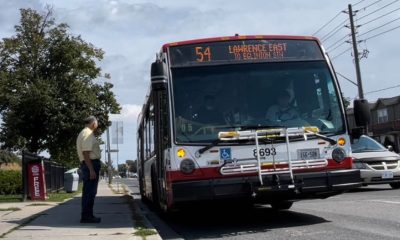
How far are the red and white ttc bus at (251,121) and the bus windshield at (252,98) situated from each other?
0.02m

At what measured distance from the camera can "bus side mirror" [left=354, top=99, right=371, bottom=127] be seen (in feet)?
30.2

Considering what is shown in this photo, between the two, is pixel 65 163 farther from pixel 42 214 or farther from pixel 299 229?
pixel 299 229

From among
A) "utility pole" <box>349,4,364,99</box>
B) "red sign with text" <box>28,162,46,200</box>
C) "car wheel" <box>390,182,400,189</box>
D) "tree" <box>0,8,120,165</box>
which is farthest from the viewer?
"utility pole" <box>349,4,364,99</box>

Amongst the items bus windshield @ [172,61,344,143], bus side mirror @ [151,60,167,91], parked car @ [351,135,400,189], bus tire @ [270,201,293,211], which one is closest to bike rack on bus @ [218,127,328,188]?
bus windshield @ [172,61,344,143]

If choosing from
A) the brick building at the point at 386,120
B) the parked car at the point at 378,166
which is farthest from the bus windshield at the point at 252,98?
the brick building at the point at 386,120

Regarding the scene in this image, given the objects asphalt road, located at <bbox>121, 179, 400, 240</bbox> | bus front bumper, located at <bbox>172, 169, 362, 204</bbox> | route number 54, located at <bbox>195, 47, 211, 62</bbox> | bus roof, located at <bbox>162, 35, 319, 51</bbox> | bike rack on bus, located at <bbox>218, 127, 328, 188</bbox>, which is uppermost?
bus roof, located at <bbox>162, 35, 319, 51</bbox>

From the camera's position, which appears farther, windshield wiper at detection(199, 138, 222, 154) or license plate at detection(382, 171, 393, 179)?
license plate at detection(382, 171, 393, 179)

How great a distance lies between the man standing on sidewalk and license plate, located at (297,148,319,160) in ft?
12.1

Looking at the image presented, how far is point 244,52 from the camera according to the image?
9383 millimetres

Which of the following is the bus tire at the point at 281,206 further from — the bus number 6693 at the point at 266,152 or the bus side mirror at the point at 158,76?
the bus side mirror at the point at 158,76

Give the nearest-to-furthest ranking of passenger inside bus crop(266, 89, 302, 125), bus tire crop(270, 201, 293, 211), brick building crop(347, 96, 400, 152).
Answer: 1. passenger inside bus crop(266, 89, 302, 125)
2. bus tire crop(270, 201, 293, 211)
3. brick building crop(347, 96, 400, 152)

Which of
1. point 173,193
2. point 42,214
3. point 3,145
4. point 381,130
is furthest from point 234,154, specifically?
point 381,130

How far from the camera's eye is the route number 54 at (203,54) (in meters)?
9.21

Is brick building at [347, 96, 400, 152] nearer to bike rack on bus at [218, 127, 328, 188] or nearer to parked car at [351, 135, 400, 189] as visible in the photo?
parked car at [351, 135, 400, 189]
